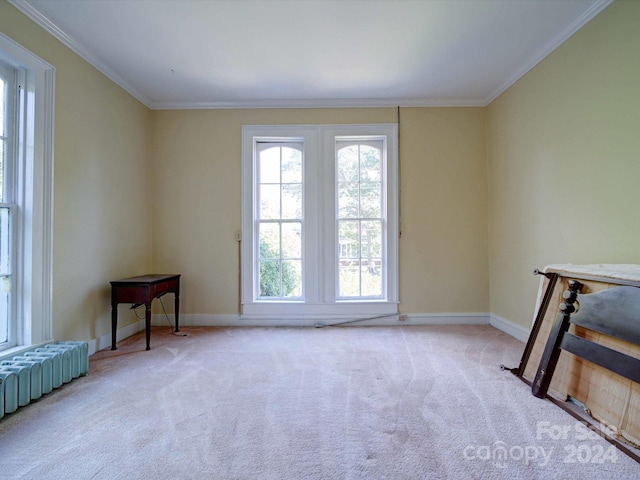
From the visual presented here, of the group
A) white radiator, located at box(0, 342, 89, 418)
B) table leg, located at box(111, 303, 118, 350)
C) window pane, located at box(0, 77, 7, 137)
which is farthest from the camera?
table leg, located at box(111, 303, 118, 350)

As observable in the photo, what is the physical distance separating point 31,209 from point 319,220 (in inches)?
106

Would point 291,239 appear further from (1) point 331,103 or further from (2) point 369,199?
(1) point 331,103

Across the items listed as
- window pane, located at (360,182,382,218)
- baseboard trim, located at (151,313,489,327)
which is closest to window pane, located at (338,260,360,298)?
baseboard trim, located at (151,313,489,327)

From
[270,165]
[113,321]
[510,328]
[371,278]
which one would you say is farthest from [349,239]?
[113,321]

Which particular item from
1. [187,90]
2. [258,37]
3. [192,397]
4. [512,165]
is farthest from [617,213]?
[187,90]

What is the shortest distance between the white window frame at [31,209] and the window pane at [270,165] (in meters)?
2.10

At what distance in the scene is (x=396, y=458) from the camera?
1.48 metres

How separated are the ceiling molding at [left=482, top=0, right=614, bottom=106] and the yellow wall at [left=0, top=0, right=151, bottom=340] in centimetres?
424

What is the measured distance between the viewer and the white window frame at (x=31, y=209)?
7.53ft

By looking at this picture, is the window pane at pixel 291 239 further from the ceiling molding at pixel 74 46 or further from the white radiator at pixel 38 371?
the ceiling molding at pixel 74 46

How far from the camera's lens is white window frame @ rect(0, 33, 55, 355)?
2295mm

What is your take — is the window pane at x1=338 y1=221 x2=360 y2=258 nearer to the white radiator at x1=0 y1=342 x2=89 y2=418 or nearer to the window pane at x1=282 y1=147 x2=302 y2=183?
the window pane at x1=282 y1=147 x2=302 y2=183

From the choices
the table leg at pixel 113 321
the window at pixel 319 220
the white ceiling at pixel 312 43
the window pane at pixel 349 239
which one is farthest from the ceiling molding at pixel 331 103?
the table leg at pixel 113 321

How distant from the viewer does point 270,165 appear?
12.9ft
